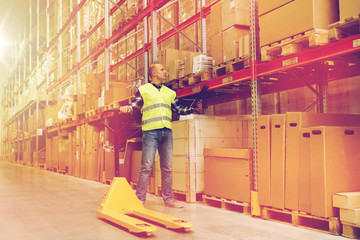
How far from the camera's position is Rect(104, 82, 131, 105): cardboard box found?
7.53 m

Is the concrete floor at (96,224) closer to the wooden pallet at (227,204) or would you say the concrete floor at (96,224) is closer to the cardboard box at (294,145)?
the wooden pallet at (227,204)

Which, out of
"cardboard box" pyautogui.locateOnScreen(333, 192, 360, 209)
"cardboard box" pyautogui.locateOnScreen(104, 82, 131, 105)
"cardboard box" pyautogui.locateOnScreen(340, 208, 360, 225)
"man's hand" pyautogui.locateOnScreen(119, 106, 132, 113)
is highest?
"cardboard box" pyautogui.locateOnScreen(104, 82, 131, 105)

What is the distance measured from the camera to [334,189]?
319 cm

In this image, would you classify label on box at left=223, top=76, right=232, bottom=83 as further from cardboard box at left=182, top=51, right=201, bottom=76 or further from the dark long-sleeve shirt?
cardboard box at left=182, top=51, right=201, bottom=76

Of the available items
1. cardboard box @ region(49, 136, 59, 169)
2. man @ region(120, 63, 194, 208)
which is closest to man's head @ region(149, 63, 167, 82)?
man @ region(120, 63, 194, 208)

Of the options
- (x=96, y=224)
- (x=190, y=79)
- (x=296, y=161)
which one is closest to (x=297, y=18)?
(x=296, y=161)

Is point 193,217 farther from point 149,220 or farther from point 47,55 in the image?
point 47,55

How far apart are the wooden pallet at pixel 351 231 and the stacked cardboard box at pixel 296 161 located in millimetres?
161

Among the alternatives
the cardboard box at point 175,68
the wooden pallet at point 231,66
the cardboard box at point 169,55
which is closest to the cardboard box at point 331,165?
the wooden pallet at point 231,66

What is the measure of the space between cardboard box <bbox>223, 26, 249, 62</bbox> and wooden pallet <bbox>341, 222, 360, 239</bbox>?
91.5 inches

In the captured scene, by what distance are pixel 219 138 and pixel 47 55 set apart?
13.3 m

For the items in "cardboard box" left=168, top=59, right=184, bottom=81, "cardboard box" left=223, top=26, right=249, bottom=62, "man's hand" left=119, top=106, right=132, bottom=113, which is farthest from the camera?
"cardboard box" left=168, top=59, right=184, bottom=81

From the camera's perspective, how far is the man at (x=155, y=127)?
4.53m

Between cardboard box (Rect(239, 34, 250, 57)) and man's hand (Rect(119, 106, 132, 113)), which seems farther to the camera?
man's hand (Rect(119, 106, 132, 113))
